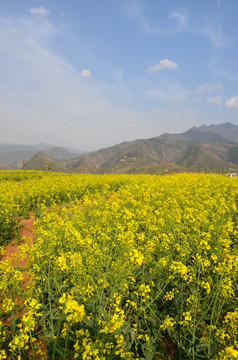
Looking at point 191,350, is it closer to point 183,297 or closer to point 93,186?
point 183,297

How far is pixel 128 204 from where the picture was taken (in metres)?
6.33

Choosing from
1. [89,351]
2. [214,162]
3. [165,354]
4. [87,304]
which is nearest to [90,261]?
[87,304]

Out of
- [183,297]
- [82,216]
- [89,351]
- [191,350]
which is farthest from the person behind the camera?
[82,216]

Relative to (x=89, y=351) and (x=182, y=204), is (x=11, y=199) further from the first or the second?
(x=89, y=351)

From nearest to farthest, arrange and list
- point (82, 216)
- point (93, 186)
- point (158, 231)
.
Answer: point (158, 231)
point (82, 216)
point (93, 186)

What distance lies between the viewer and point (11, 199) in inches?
293

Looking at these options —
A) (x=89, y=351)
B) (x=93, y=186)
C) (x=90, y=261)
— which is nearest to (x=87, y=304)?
(x=90, y=261)

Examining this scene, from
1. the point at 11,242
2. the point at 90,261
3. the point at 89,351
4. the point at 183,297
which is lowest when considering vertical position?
the point at 11,242

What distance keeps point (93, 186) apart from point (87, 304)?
1006 cm

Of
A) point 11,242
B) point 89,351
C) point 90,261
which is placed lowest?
point 11,242

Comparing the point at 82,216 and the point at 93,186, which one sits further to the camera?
the point at 93,186

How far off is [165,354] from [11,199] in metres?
7.01

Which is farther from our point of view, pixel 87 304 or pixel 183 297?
pixel 183 297

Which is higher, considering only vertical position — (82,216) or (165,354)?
(82,216)
